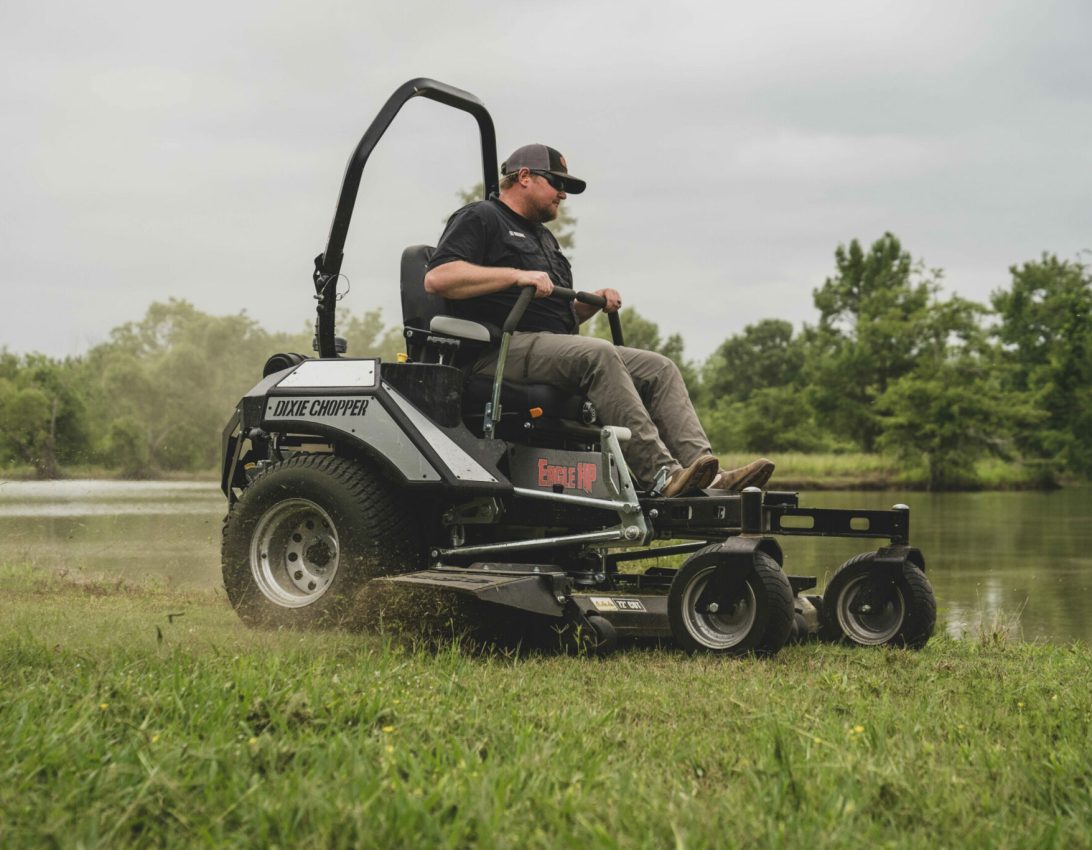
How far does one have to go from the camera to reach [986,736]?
11.2ft

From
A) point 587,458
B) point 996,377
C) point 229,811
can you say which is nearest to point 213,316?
point 996,377

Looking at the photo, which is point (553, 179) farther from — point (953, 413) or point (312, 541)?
point (953, 413)

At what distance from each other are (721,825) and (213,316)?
45.8 m

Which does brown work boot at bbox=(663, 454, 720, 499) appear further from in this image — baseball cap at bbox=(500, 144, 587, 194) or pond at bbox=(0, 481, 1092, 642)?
pond at bbox=(0, 481, 1092, 642)

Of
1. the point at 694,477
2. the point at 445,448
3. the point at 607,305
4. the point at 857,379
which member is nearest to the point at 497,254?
the point at 607,305

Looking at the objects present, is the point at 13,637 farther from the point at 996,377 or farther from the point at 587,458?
the point at 996,377

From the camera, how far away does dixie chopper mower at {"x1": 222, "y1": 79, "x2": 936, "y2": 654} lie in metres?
5.23

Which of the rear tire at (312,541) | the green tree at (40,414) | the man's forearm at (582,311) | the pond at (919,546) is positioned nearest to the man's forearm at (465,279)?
the man's forearm at (582,311)

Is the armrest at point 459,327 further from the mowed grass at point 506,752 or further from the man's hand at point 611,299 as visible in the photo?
the mowed grass at point 506,752

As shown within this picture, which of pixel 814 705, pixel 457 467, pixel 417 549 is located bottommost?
pixel 814 705

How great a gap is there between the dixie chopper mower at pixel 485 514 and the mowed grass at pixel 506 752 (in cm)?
59

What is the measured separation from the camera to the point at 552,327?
20.0ft

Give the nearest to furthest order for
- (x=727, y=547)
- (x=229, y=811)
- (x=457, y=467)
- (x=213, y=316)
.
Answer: (x=229, y=811)
(x=727, y=547)
(x=457, y=467)
(x=213, y=316)

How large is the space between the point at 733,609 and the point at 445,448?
1.38 metres
